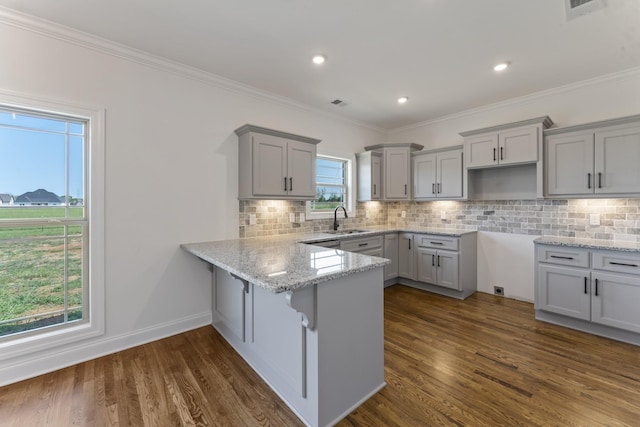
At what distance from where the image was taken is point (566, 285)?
9.66 ft

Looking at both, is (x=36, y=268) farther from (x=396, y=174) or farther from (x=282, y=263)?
(x=396, y=174)

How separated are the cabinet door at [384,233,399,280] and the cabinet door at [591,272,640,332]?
88.9 inches

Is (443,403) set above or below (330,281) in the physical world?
below

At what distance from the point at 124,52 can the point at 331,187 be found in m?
3.00

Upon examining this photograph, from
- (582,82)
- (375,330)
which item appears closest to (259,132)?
(375,330)

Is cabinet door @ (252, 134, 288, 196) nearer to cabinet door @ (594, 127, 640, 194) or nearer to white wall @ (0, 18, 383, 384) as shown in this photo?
white wall @ (0, 18, 383, 384)

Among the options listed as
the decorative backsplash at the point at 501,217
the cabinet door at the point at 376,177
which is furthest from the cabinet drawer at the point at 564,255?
the cabinet door at the point at 376,177

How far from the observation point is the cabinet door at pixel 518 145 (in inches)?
133

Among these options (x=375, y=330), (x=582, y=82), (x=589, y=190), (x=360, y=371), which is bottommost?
(x=360, y=371)

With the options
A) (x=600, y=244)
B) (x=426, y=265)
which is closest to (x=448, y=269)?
(x=426, y=265)

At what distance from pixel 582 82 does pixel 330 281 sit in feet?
13.0

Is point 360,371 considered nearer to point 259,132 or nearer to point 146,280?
point 146,280

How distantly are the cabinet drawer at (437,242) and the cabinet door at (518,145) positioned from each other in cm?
122

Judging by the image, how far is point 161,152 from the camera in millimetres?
2793
